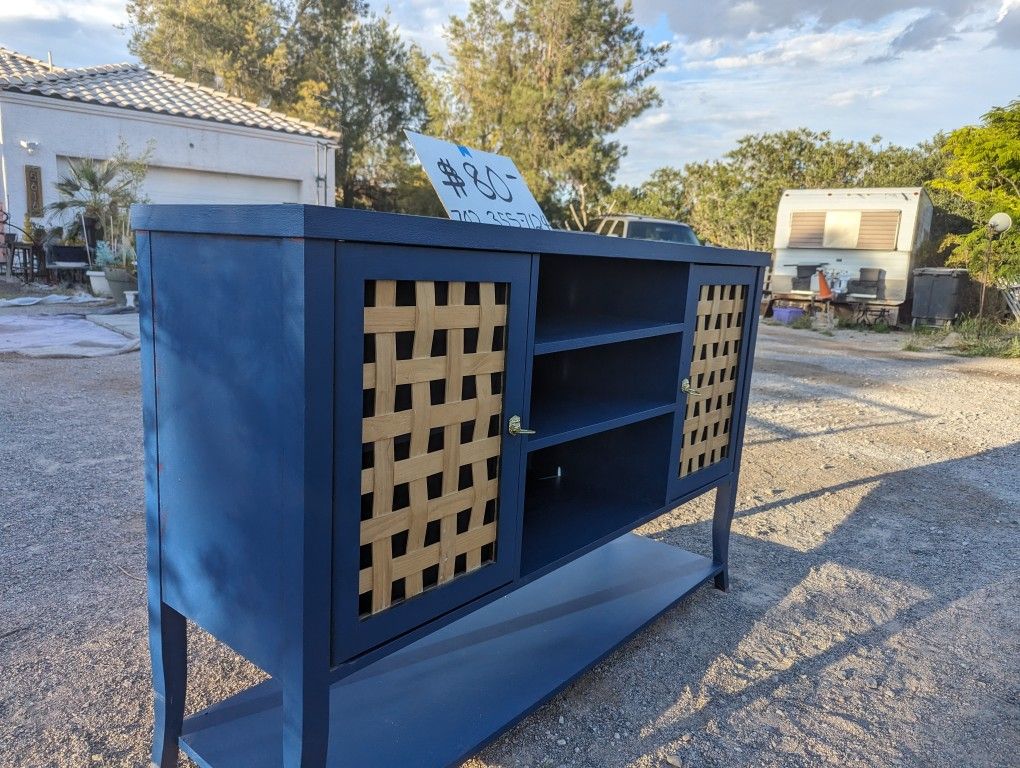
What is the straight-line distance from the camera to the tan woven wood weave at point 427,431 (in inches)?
53.4

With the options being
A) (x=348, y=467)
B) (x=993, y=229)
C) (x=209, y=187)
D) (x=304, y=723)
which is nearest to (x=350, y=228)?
(x=348, y=467)

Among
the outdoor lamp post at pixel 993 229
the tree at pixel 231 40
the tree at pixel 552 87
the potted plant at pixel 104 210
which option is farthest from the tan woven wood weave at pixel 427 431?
the tree at pixel 231 40

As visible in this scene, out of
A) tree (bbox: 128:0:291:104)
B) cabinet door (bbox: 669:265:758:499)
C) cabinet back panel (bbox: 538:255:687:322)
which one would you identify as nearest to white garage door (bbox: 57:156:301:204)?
tree (bbox: 128:0:291:104)

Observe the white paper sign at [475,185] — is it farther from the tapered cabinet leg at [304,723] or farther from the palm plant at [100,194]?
the palm plant at [100,194]

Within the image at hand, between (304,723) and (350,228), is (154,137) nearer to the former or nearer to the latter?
(350,228)

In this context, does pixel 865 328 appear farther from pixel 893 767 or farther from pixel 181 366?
pixel 181 366

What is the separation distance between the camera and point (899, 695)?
226cm

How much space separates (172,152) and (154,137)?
401mm

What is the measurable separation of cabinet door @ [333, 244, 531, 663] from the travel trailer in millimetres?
13208

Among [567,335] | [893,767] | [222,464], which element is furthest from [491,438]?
[893,767]

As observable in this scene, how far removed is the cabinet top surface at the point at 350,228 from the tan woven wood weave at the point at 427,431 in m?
0.09

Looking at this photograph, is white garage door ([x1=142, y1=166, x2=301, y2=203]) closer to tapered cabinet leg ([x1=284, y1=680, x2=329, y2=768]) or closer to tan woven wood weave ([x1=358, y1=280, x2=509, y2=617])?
tan woven wood weave ([x1=358, y1=280, x2=509, y2=617])

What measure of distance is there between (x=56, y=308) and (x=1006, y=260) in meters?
14.7

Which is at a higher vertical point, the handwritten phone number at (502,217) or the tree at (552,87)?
the tree at (552,87)
